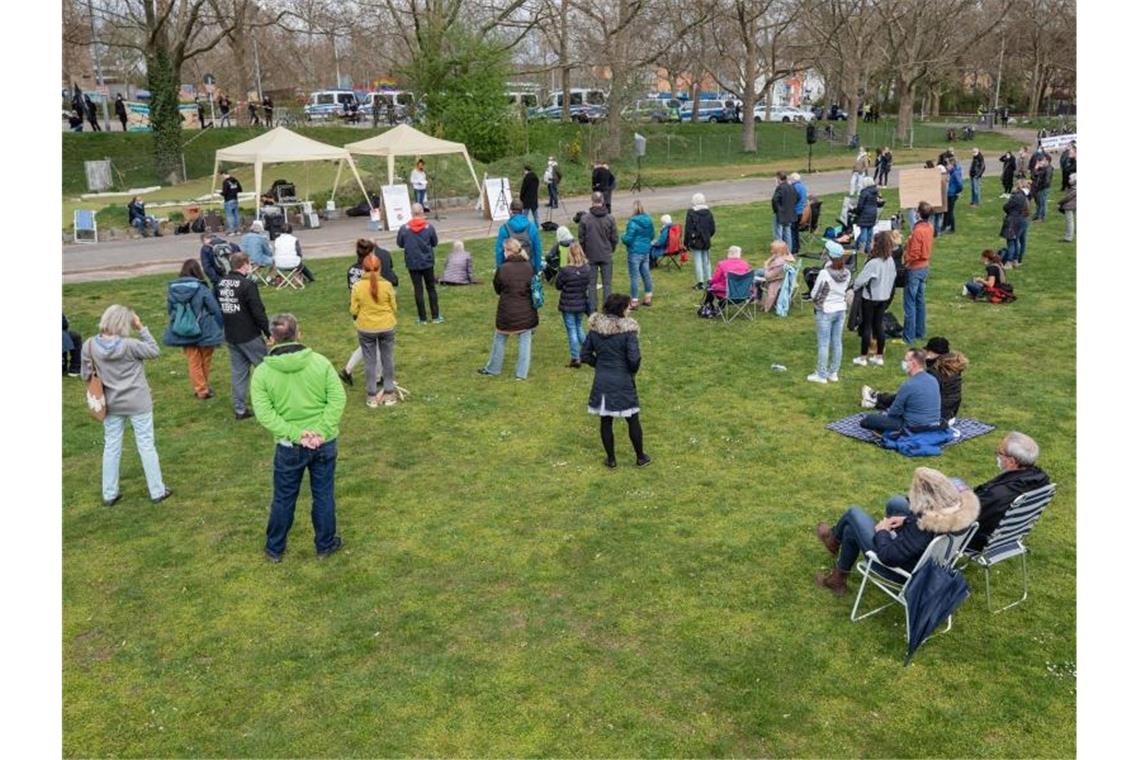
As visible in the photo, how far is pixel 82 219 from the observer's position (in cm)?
2202

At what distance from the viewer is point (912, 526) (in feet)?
19.0

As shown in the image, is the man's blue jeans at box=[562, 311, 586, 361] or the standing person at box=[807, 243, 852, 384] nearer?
the standing person at box=[807, 243, 852, 384]

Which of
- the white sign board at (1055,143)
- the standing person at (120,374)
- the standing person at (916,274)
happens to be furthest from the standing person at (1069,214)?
the standing person at (120,374)

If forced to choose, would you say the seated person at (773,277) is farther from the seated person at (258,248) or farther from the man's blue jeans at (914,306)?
the seated person at (258,248)

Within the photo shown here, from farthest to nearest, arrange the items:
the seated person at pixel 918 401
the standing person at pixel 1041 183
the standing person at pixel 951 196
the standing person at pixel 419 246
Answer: the standing person at pixel 951 196 < the standing person at pixel 1041 183 < the standing person at pixel 419 246 < the seated person at pixel 918 401

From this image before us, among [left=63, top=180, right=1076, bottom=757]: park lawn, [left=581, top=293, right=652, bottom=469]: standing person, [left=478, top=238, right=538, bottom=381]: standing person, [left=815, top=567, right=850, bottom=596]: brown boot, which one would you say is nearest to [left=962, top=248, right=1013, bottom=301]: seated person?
[left=63, top=180, right=1076, bottom=757]: park lawn

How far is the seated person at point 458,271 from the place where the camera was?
53.8ft

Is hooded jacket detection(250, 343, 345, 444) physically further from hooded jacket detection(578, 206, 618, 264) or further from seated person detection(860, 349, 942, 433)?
hooded jacket detection(578, 206, 618, 264)

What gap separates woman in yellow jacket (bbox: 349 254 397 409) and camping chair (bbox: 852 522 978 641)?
5.73 metres

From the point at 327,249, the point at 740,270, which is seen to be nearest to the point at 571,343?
the point at 740,270

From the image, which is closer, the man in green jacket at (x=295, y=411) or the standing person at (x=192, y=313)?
the man in green jacket at (x=295, y=411)

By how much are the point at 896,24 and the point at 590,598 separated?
42.0 metres

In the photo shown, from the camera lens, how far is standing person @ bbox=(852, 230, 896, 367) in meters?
10.5

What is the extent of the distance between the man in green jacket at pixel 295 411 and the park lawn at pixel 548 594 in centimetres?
64
